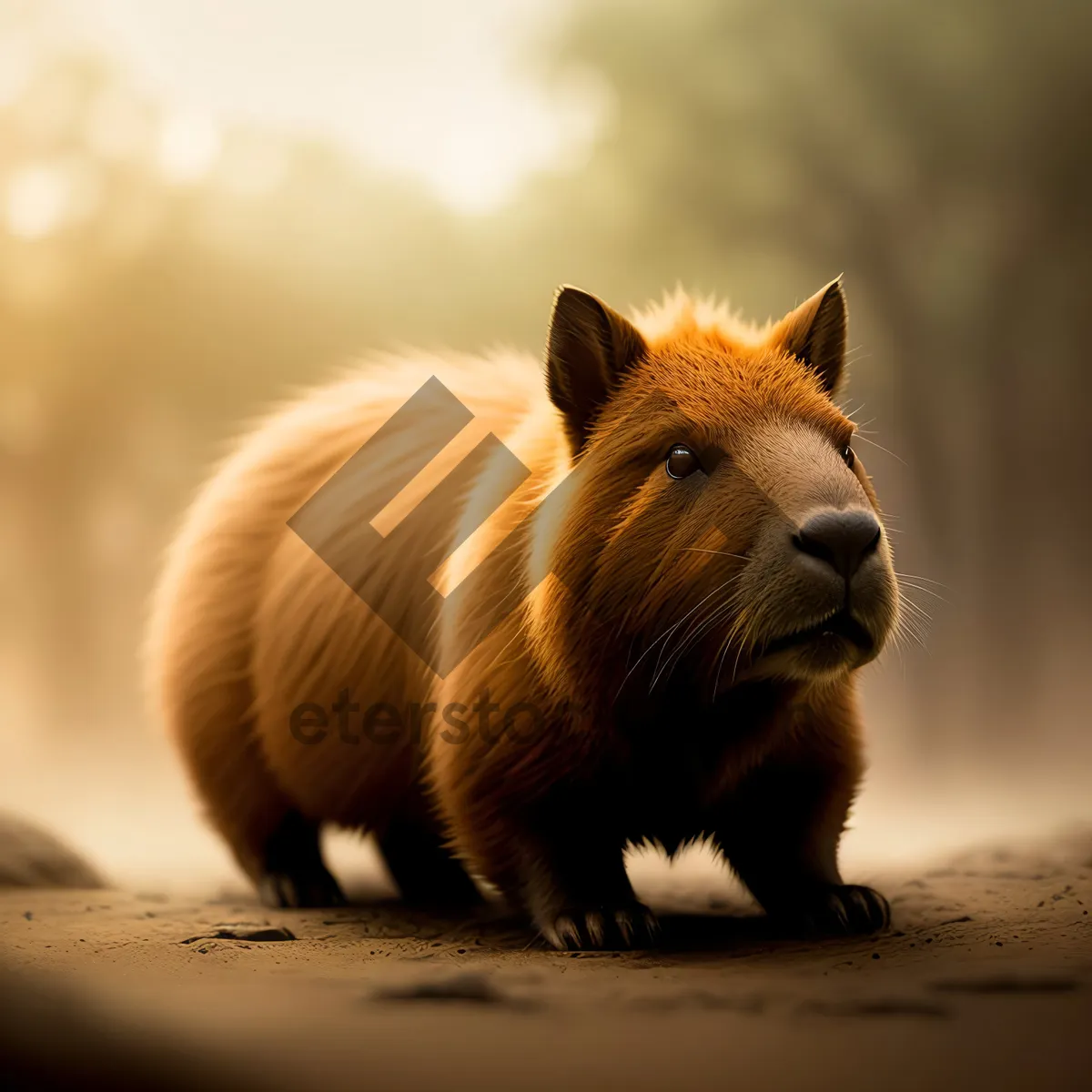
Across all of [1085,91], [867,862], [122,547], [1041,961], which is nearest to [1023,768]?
[867,862]

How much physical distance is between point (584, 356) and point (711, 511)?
59 centimetres

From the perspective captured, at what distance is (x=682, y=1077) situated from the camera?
214 centimetres

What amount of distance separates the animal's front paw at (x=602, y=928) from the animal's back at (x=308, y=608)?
2.57 ft

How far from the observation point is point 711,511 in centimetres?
296

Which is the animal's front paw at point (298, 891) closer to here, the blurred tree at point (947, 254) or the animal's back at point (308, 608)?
the animal's back at point (308, 608)

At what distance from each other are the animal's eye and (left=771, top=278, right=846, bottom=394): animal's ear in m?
0.54

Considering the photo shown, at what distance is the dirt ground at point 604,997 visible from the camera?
219 centimetres

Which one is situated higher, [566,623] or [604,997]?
[566,623]

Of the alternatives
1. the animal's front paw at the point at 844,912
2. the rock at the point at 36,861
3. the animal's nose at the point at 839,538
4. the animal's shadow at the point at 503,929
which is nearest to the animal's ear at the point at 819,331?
the animal's nose at the point at 839,538

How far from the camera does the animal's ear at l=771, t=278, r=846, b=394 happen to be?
3.42 meters

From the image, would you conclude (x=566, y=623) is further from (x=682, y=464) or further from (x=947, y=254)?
(x=947, y=254)

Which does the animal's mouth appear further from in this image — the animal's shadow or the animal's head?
the animal's shadow

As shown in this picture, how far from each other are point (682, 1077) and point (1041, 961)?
108 centimetres

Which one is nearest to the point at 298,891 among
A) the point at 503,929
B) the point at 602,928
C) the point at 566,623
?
the point at 503,929
